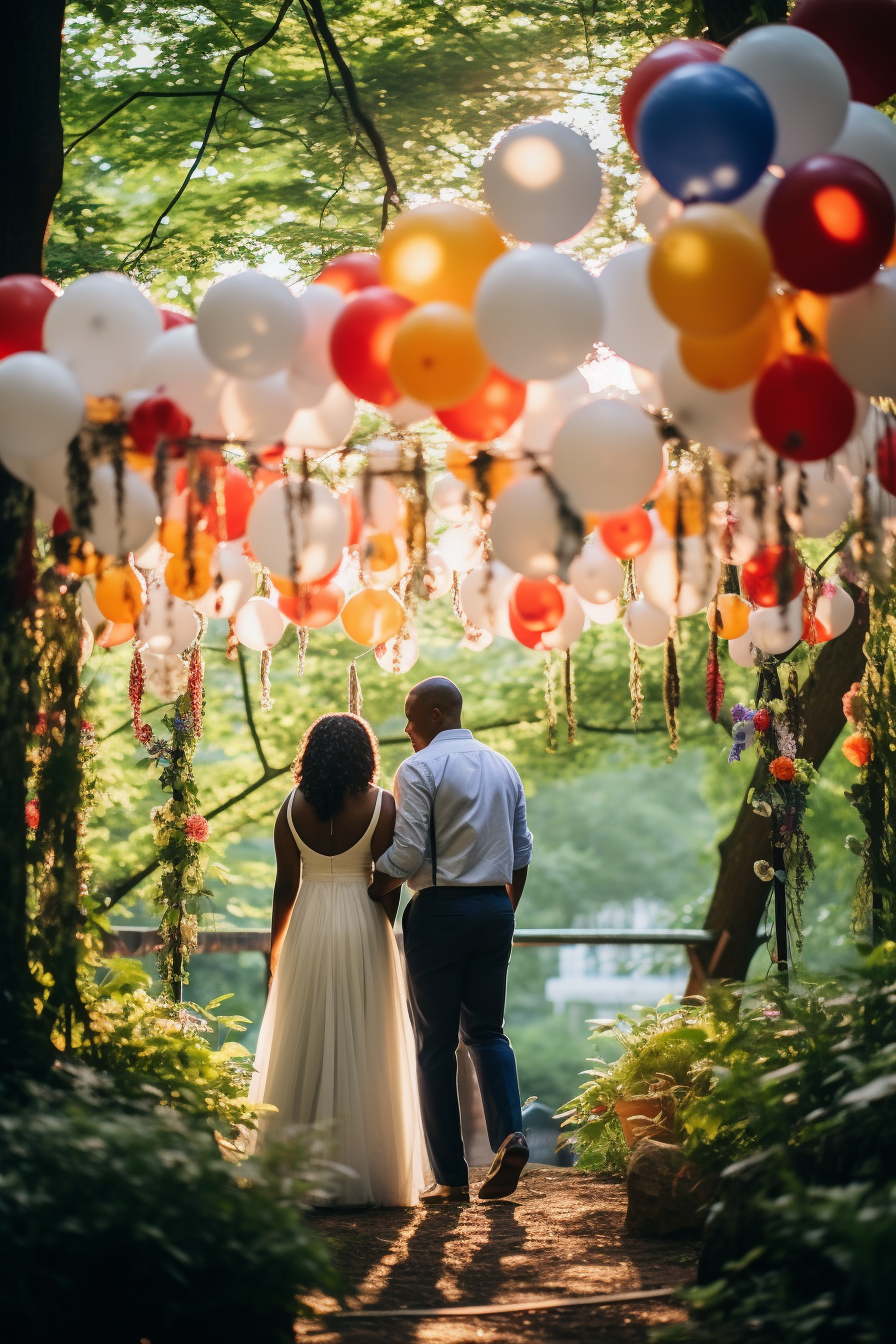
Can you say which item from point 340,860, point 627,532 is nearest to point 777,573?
point 627,532

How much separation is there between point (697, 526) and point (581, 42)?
3916 millimetres

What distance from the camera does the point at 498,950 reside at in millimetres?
4969

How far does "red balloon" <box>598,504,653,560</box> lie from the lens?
3.50m

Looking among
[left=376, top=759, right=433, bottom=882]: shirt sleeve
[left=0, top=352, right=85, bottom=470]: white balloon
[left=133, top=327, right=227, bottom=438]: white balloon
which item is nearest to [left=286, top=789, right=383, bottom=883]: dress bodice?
[left=376, top=759, right=433, bottom=882]: shirt sleeve

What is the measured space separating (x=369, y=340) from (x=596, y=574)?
129 centimetres

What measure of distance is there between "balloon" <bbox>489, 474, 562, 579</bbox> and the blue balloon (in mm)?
744

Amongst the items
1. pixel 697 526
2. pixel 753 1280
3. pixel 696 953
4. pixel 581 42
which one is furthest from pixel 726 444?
pixel 696 953

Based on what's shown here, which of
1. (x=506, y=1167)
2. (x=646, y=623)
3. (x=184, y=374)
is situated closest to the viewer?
(x=184, y=374)

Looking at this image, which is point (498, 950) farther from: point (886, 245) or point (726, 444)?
point (886, 245)

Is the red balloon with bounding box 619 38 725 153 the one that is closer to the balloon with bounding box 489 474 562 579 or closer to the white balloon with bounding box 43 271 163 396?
the balloon with bounding box 489 474 562 579

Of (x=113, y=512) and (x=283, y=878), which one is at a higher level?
(x=113, y=512)

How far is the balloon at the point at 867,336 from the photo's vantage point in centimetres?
265

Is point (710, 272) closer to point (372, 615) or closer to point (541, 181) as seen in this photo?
point (541, 181)

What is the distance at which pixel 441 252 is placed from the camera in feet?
9.60
